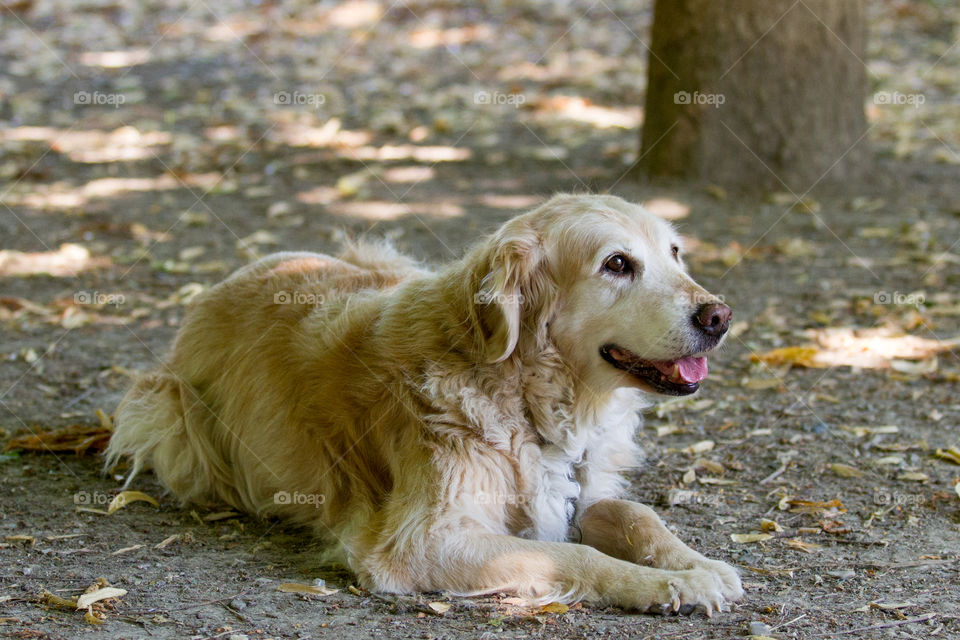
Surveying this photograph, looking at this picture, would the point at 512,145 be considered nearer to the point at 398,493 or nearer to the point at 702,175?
the point at 702,175

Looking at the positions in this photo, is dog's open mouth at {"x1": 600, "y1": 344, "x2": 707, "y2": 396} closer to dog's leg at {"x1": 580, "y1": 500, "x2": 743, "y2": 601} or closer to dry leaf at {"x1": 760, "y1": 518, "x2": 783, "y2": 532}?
dog's leg at {"x1": 580, "y1": 500, "x2": 743, "y2": 601}

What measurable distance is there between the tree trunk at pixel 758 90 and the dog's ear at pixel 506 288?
4.84 metres

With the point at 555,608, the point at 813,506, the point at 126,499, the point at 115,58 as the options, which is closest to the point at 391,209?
the point at 126,499

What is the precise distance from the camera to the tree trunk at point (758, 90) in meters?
8.35

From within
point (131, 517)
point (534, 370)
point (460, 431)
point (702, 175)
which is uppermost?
point (702, 175)

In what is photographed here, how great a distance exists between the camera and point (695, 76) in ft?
28.0

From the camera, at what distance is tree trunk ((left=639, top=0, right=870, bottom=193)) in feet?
27.4

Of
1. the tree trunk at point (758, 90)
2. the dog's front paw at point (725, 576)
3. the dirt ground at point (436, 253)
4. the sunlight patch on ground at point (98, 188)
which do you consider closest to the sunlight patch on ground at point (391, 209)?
the dirt ground at point (436, 253)

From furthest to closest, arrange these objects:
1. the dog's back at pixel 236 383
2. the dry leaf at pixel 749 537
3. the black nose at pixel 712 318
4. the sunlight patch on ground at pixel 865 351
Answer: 1. the sunlight patch on ground at pixel 865 351
2. the dog's back at pixel 236 383
3. the dry leaf at pixel 749 537
4. the black nose at pixel 712 318

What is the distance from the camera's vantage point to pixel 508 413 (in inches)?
164

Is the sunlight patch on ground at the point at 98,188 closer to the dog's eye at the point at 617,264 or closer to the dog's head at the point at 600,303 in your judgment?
the dog's head at the point at 600,303

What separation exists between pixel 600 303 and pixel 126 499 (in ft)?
7.85

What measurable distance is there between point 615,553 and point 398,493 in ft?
3.00

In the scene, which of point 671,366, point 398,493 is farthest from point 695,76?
point 398,493
